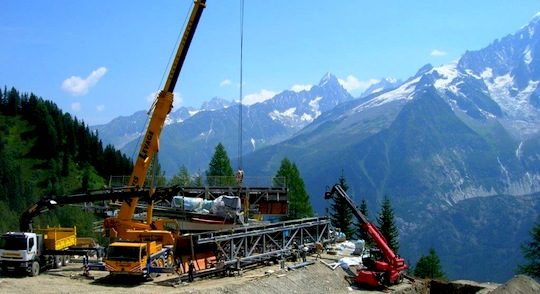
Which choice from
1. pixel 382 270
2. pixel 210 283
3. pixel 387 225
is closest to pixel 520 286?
pixel 382 270

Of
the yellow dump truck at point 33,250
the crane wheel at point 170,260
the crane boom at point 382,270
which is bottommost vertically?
the crane boom at point 382,270

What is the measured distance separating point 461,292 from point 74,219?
180 feet

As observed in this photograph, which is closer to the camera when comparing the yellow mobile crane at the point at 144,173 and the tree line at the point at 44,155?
the yellow mobile crane at the point at 144,173

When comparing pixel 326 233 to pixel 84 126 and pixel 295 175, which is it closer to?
pixel 295 175

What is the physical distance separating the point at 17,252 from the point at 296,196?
181 ft

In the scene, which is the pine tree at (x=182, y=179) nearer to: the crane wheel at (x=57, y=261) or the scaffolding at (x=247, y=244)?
the scaffolding at (x=247, y=244)

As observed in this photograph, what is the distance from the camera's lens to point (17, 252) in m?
33.8

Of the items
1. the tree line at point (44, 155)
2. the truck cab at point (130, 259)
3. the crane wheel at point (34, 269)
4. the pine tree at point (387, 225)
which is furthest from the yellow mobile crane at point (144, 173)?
the tree line at point (44, 155)

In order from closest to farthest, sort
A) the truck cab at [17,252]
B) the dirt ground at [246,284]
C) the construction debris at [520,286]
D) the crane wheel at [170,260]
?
the dirt ground at [246,284] < the truck cab at [17,252] < the crane wheel at [170,260] < the construction debris at [520,286]

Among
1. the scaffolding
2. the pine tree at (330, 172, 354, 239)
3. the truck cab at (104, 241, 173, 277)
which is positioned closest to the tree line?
the pine tree at (330, 172, 354, 239)

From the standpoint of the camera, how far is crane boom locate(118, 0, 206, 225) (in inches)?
1481

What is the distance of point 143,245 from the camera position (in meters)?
33.1

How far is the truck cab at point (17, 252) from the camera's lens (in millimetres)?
33844

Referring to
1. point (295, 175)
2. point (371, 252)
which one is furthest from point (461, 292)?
point (295, 175)
